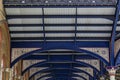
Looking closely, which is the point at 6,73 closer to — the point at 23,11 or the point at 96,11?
the point at 23,11

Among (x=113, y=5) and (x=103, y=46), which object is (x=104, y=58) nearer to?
(x=103, y=46)

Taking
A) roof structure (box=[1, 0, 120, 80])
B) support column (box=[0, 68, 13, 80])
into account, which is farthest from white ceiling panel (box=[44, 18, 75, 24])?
support column (box=[0, 68, 13, 80])

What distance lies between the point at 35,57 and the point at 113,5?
17712 millimetres

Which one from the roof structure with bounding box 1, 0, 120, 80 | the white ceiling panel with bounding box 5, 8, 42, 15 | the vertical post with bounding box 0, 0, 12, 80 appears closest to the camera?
the roof structure with bounding box 1, 0, 120, 80

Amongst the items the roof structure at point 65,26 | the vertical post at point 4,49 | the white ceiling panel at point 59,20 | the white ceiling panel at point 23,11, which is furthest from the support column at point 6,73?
the white ceiling panel at point 59,20

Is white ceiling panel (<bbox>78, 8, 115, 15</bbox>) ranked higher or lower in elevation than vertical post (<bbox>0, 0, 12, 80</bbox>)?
higher

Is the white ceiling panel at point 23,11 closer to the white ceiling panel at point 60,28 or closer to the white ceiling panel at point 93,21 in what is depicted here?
the white ceiling panel at point 60,28

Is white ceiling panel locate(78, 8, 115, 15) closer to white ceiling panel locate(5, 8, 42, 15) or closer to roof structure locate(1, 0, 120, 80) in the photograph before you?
roof structure locate(1, 0, 120, 80)

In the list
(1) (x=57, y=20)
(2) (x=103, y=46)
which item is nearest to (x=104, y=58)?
(2) (x=103, y=46)

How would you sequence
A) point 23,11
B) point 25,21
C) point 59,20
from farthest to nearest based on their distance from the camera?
point 59,20 < point 25,21 < point 23,11

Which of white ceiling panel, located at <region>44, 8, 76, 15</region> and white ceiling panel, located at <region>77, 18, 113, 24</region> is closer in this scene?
white ceiling panel, located at <region>44, 8, 76, 15</region>

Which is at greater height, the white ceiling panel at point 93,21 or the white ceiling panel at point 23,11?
the white ceiling panel at point 23,11

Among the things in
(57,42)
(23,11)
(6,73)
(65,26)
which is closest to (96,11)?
(65,26)

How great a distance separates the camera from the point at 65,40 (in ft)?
129
